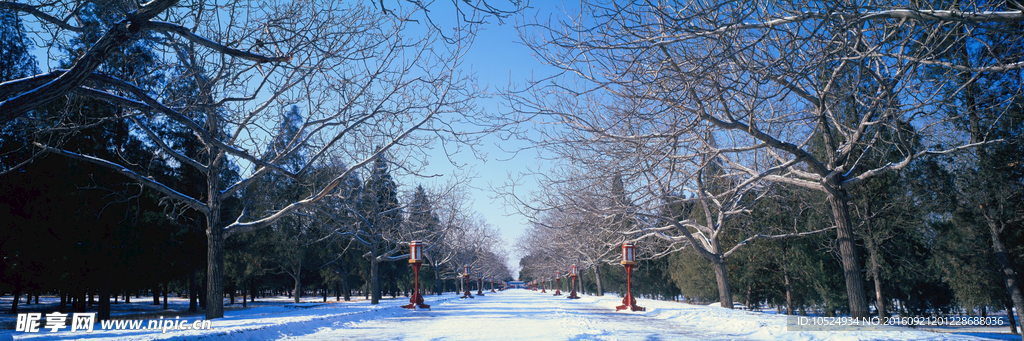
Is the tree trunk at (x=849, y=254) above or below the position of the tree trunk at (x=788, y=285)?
above

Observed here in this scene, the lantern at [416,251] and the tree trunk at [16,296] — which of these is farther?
the tree trunk at [16,296]

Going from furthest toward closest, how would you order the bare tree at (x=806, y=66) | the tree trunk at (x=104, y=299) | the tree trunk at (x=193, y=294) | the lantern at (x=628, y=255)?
the tree trunk at (x=193, y=294) < the tree trunk at (x=104, y=299) < the lantern at (x=628, y=255) < the bare tree at (x=806, y=66)

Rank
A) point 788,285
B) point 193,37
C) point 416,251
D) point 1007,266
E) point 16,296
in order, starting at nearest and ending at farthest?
point 193,37, point 1007,266, point 416,251, point 788,285, point 16,296

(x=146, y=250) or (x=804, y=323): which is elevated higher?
(x=146, y=250)

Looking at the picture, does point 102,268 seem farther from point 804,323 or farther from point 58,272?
point 804,323

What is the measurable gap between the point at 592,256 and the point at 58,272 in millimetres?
25113

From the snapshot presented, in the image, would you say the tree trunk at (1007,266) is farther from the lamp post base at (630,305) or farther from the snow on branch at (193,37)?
the snow on branch at (193,37)

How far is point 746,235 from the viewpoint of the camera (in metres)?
26.8

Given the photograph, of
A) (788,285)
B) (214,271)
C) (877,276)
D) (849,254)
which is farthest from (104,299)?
(788,285)

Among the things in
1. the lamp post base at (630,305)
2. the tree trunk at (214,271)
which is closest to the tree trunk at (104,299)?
the tree trunk at (214,271)

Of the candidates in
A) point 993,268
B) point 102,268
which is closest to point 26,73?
point 102,268

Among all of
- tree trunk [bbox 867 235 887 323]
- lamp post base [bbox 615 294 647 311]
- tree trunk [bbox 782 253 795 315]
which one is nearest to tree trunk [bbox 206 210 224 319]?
lamp post base [bbox 615 294 647 311]

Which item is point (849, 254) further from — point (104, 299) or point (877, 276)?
point (104, 299)

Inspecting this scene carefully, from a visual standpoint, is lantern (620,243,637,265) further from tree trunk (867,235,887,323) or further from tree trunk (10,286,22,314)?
tree trunk (10,286,22,314)
